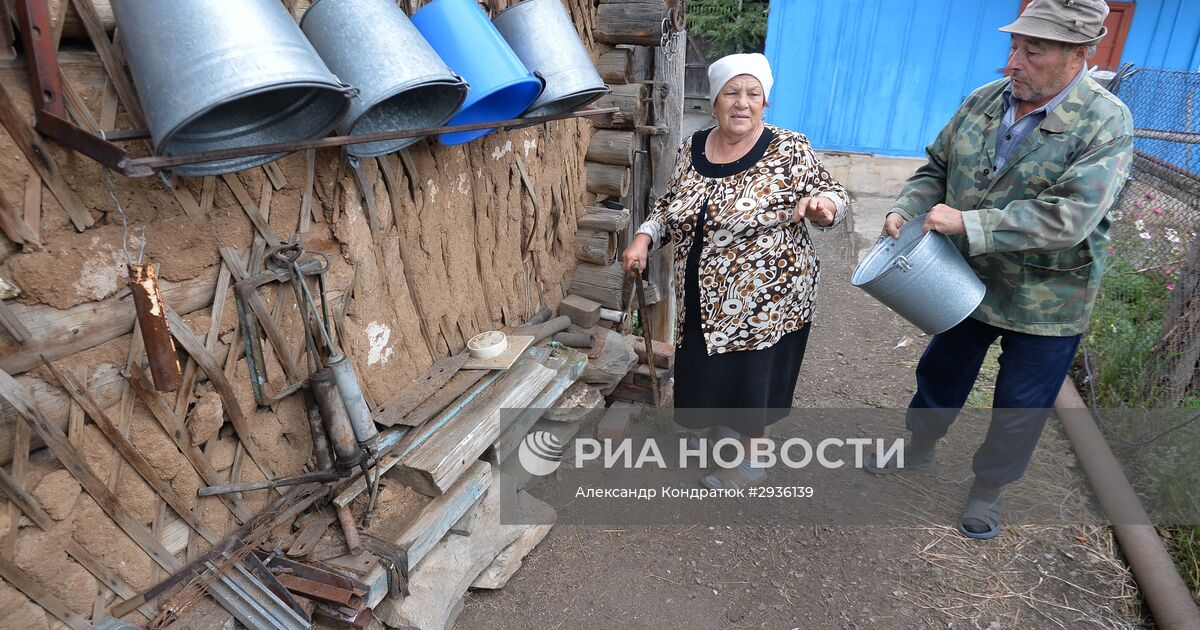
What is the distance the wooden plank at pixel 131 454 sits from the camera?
175 cm

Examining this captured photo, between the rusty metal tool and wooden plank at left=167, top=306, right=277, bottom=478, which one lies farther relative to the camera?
the rusty metal tool

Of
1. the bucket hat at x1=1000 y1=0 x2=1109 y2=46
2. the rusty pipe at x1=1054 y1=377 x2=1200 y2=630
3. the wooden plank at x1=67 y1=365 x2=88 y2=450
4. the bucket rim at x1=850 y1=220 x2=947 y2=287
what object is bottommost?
the rusty pipe at x1=1054 y1=377 x2=1200 y2=630

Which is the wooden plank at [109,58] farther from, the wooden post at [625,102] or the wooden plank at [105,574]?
the wooden post at [625,102]

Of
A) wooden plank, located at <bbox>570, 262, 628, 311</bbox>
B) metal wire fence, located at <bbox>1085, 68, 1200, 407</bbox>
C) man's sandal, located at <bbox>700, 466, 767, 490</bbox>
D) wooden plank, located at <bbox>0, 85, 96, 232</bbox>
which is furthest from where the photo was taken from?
wooden plank, located at <bbox>570, 262, 628, 311</bbox>

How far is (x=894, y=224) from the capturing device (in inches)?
111

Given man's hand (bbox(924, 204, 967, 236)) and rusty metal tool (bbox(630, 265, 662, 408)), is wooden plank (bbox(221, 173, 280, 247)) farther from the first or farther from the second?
man's hand (bbox(924, 204, 967, 236))

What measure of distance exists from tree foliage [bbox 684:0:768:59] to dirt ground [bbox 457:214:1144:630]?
10199 millimetres

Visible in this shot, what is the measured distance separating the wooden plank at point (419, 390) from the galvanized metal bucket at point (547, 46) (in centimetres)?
123

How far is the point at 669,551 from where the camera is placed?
318 cm

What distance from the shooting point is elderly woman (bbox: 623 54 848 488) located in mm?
2760

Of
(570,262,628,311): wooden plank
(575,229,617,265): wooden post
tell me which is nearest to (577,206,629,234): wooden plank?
(575,229,617,265): wooden post

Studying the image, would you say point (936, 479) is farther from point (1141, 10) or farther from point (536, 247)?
point (1141, 10)

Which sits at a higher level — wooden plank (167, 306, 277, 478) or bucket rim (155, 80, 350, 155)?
bucket rim (155, 80, 350, 155)

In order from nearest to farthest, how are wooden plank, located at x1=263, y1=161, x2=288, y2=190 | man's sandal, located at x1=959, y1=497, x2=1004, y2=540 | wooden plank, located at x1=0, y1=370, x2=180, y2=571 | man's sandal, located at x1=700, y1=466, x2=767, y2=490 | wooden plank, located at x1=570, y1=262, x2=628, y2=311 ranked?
wooden plank, located at x1=0, y1=370, x2=180, y2=571
wooden plank, located at x1=263, y1=161, x2=288, y2=190
man's sandal, located at x1=959, y1=497, x2=1004, y2=540
man's sandal, located at x1=700, y1=466, x2=767, y2=490
wooden plank, located at x1=570, y1=262, x2=628, y2=311
